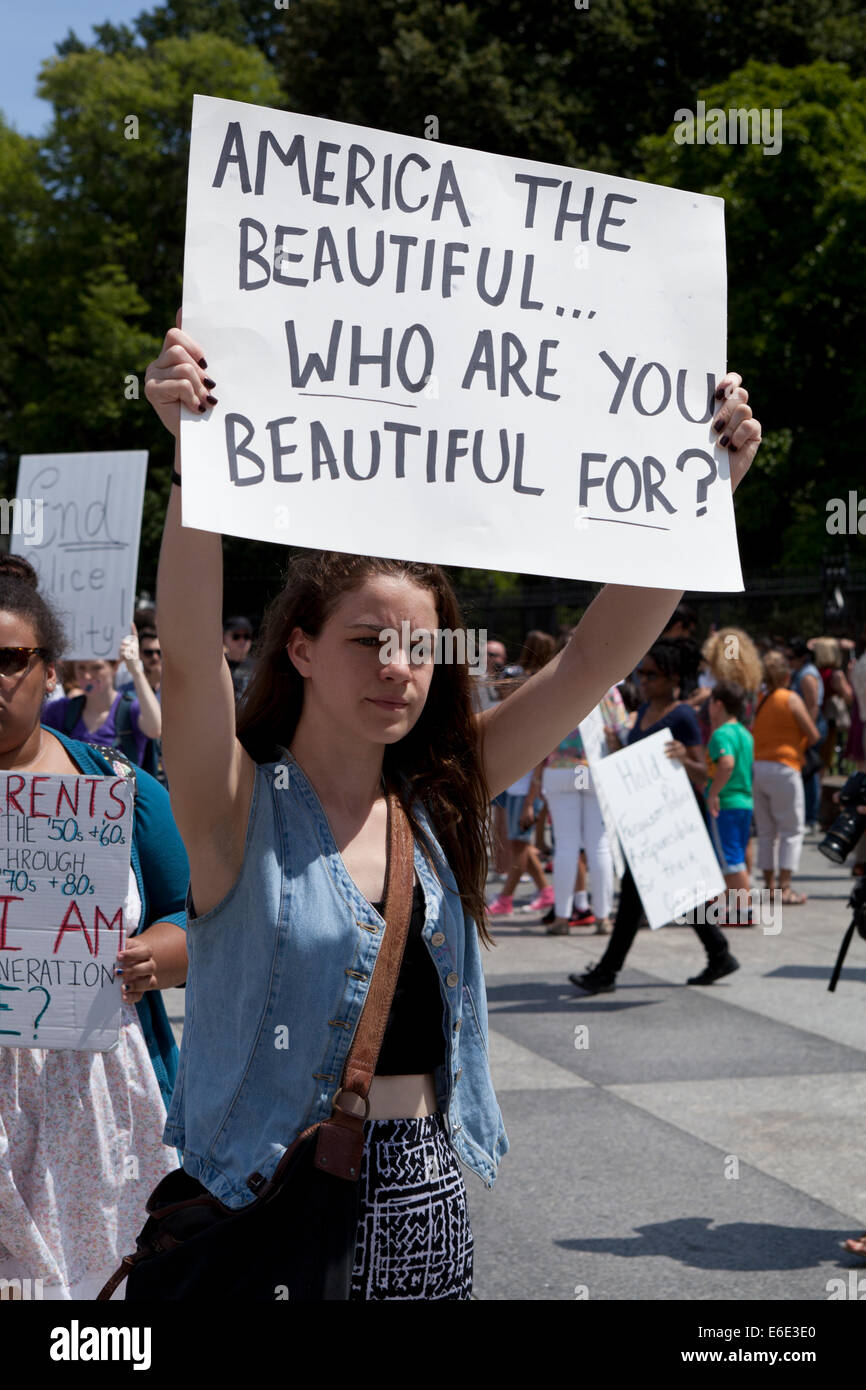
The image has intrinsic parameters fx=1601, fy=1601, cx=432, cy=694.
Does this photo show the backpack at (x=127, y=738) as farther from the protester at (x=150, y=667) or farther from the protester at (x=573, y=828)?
the protester at (x=573, y=828)

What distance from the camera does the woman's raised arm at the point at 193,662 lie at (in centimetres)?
215

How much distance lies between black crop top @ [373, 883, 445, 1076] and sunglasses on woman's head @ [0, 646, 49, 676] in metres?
1.25

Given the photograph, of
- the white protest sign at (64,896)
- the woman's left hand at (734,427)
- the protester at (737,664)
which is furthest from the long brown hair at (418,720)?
the protester at (737,664)

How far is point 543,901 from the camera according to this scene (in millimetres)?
11539

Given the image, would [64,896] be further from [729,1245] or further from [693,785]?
[693,785]

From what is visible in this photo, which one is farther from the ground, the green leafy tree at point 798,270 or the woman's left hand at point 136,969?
the green leafy tree at point 798,270

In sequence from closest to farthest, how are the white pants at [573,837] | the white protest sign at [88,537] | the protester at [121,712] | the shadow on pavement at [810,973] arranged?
1. the white protest sign at [88,537]
2. the protester at [121,712]
3. the shadow on pavement at [810,973]
4. the white pants at [573,837]

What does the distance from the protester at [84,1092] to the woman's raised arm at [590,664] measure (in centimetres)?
100

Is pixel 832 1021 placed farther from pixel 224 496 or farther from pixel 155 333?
pixel 155 333

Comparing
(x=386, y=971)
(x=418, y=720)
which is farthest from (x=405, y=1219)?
(x=418, y=720)

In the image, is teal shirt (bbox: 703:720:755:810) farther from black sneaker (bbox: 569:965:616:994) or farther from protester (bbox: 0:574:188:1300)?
protester (bbox: 0:574:188:1300)

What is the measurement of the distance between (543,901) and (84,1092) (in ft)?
27.9

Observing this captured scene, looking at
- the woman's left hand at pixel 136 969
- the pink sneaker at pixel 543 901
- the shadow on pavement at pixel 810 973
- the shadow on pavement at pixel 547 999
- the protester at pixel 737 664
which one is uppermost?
the protester at pixel 737 664

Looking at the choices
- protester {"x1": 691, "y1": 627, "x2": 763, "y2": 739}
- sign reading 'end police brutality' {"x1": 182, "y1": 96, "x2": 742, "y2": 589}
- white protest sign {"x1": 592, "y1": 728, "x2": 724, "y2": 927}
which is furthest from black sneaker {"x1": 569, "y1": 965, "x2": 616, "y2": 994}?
sign reading 'end police brutality' {"x1": 182, "y1": 96, "x2": 742, "y2": 589}
